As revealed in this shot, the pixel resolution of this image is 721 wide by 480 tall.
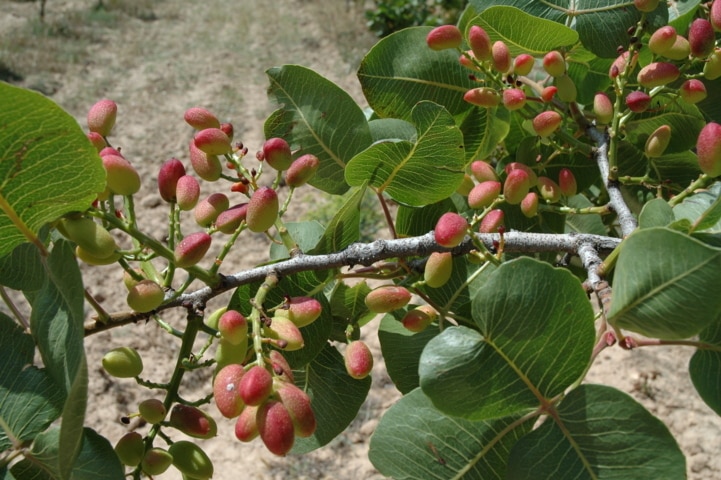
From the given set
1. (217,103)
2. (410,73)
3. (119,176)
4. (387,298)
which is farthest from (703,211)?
(217,103)

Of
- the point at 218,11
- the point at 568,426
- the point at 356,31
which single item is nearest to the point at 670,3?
the point at 568,426

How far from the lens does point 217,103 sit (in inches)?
230

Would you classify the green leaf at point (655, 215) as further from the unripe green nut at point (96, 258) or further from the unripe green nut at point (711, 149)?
the unripe green nut at point (96, 258)

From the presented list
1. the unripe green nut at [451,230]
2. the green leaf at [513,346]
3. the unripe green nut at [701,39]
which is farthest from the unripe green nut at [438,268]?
the unripe green nut at [701,39]

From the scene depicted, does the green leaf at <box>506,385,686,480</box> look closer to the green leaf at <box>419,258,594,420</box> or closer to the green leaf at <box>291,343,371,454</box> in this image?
the green leaf at <box>419,258,594,420</box>

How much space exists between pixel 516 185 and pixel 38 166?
0.43 meters

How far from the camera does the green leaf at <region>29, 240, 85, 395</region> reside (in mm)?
435

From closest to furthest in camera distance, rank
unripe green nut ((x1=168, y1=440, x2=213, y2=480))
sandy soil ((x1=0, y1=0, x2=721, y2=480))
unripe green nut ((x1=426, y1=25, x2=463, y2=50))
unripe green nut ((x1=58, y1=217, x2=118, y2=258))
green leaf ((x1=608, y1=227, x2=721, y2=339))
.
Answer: green leaf ((x1=608, y1=227, x2=721, y2=339))
unripe green nut ((x1=58, y1=217, x2=118, y2=258))
unripe green nut ((x1=168, y1=440, x2=213, y2=480))
unripe green nut ((x1=426, y1=25, x2=463, y2=50))
sandy soil ((x1=0, y1=0, x2=721, y2=480))

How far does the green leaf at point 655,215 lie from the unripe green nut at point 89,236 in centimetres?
41

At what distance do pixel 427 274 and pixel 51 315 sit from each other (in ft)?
1.02

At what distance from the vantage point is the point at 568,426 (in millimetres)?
486

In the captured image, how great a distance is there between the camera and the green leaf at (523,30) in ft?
2.33

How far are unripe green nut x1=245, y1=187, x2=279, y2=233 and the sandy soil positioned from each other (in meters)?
2.21

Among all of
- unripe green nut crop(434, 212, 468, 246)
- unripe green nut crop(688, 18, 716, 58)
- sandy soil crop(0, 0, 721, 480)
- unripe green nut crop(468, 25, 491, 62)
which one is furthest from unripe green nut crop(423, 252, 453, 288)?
sandy soil crop(0, 0, 721, 480)
